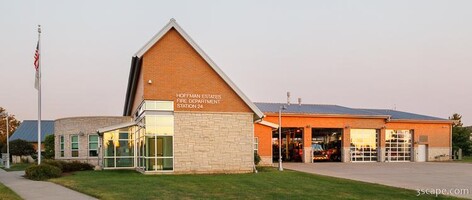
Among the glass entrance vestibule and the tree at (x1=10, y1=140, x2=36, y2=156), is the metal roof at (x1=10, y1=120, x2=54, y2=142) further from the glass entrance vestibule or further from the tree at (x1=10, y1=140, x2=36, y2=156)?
the glass entrance vestibule

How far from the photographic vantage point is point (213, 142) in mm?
26469

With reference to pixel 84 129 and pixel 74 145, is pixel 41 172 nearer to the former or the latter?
pixel 84 129

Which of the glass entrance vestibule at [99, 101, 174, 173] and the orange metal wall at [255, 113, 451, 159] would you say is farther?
the orange metal wall at [255, 113, 451, 159]

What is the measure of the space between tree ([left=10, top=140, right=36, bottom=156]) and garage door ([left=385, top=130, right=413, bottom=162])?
124 ft

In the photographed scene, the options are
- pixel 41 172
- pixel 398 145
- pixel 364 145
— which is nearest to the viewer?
pixel 41 172

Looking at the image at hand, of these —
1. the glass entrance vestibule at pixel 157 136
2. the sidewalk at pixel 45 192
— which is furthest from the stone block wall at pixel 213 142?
the sidewalk at pixel 45 192

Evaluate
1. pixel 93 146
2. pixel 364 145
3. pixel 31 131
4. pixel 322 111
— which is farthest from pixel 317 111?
pixel 31 131

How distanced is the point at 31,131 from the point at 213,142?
47715 millimetres

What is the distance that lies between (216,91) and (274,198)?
41.7ft

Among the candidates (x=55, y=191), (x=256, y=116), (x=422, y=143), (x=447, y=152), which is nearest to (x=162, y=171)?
(x=256, y=116)

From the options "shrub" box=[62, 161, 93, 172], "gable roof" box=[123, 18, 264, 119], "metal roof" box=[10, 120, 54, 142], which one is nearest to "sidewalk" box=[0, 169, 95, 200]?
"shrub" box=[62, 161, 93, 172]

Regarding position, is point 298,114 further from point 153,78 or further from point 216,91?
point 153,78

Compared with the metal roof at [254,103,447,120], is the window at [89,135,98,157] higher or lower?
lower

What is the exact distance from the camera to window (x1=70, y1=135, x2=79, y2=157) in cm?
3441
